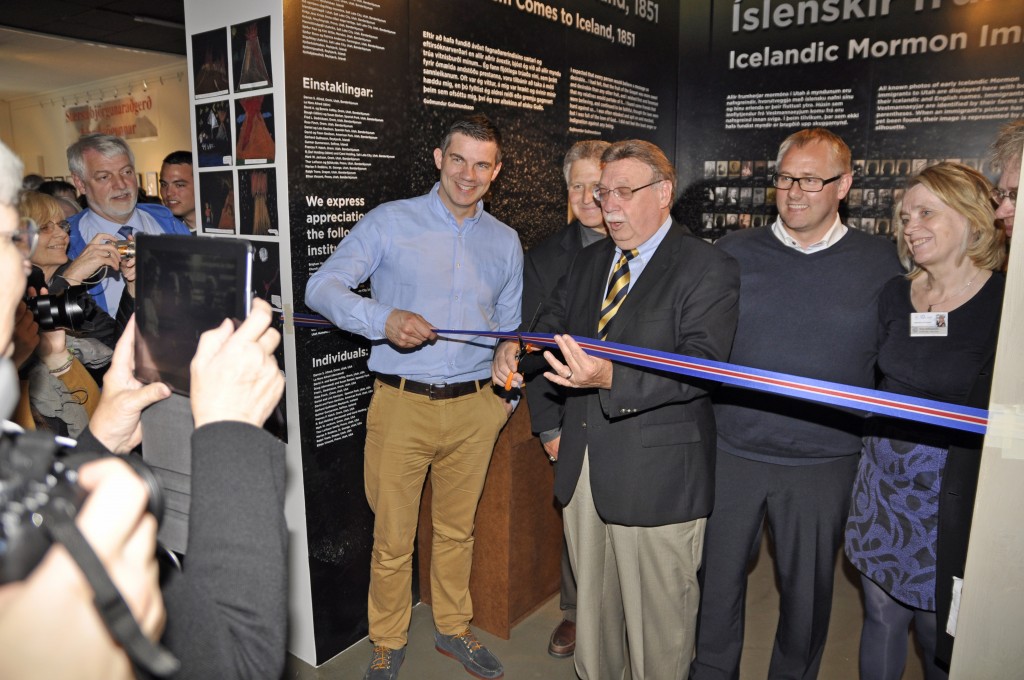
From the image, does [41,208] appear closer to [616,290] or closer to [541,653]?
[616,290]

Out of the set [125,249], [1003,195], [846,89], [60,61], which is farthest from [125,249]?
[60,61]

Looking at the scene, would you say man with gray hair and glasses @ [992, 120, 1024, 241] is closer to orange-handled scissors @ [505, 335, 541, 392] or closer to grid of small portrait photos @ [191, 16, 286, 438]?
orange-handled scissors @ [505, 335, 541, 392]

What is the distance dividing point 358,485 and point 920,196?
2674mm

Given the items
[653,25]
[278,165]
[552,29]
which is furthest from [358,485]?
[653,25]

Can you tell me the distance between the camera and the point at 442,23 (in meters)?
3.53

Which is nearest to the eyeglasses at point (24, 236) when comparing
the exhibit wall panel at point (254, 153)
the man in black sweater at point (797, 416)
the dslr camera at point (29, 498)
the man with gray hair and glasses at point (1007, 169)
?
the dslr camera at point (29, 498)

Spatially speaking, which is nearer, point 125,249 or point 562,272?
point 125,249

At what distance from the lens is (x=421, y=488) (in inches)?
126

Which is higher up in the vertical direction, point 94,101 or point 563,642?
point 94,101

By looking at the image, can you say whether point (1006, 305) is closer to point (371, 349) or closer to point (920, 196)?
point (920, 196)

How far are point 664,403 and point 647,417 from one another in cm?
12

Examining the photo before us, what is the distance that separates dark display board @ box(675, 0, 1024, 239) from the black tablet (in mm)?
4845

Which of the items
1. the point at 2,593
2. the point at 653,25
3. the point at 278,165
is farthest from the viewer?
the point at 653,25

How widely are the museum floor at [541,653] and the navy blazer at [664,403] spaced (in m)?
1.14
